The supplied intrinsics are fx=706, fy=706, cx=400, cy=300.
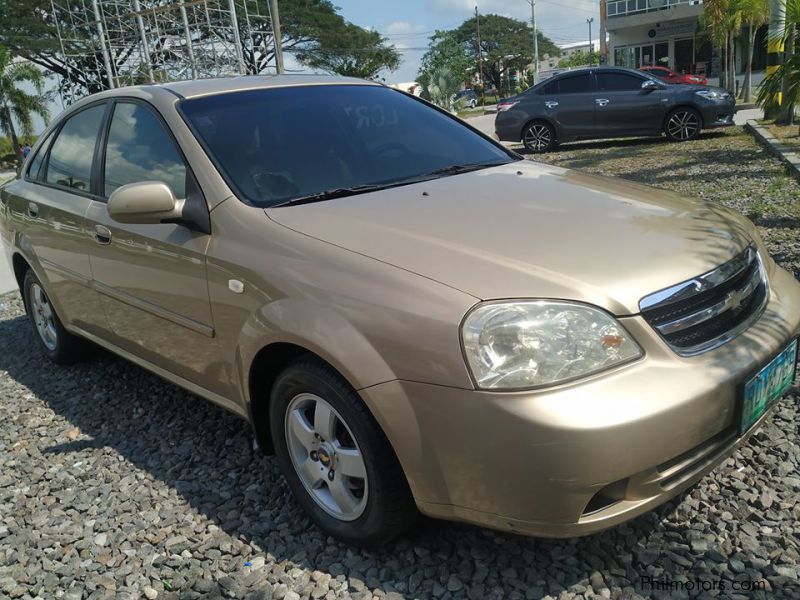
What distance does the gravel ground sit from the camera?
7.31ft

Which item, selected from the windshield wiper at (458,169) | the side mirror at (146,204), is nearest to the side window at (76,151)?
the side mirror at (146,204)

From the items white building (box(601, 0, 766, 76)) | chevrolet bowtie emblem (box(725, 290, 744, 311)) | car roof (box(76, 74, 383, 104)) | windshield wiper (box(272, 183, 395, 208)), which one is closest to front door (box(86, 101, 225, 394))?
car roof (box(76, 74, 383, 104))

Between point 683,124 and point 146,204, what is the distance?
11.9m

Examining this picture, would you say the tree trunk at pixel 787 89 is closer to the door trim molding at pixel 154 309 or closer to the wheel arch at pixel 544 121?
the wheel arch at pixel 544 121

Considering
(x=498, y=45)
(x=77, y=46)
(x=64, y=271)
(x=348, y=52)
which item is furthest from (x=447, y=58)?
(x=64, y=271)

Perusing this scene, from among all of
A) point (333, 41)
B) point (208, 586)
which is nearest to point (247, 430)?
point (208, 586)

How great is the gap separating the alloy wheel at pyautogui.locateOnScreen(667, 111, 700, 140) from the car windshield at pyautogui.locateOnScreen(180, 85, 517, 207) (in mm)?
10308

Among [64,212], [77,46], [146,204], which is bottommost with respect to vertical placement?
[64,212]

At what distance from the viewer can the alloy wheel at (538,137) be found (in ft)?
44.2

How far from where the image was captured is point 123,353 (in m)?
3.52

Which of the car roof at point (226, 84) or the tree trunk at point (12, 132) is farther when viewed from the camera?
the tree trunk at point (12, 132)

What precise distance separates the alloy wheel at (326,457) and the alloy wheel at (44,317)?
2569 mm

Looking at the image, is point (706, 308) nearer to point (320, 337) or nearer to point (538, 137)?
point (320, 337)

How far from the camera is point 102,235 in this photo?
3.30 m
